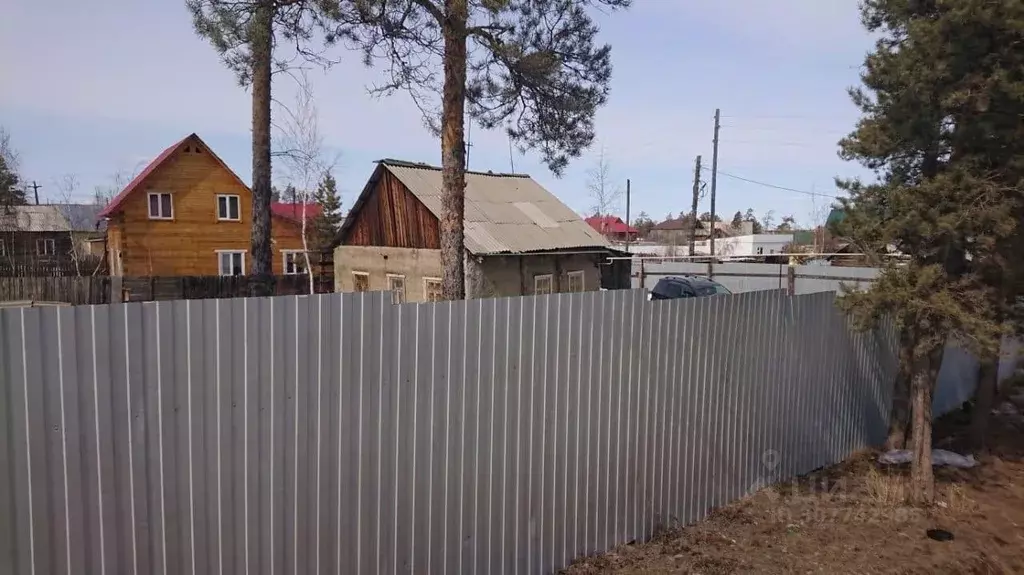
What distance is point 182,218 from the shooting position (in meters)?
27.9

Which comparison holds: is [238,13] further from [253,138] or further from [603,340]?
[603,340]

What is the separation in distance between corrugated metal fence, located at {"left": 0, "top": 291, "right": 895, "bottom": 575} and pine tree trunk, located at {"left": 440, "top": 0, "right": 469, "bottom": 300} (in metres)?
4.33

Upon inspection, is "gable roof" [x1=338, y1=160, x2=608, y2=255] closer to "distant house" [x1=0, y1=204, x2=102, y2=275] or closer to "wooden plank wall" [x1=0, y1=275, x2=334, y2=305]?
"wooden plank wall" [x1=0, y1=275, x2=334, y2=305]

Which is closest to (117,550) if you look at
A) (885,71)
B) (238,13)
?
(885,71)

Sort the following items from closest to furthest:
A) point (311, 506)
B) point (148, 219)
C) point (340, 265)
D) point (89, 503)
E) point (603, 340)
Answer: point (89, 503), point (311, 506), point (603, 340), point (340, 265), point (148, 219)

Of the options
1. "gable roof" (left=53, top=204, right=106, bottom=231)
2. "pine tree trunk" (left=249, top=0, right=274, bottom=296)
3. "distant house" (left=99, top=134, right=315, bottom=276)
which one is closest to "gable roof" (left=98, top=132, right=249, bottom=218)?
"distant house" (left=99, top=134, right=315, bottom=276)

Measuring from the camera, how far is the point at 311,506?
3.06 metres

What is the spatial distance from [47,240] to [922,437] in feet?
160

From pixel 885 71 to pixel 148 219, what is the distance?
94.6ft

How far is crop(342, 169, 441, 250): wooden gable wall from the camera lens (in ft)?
57.2

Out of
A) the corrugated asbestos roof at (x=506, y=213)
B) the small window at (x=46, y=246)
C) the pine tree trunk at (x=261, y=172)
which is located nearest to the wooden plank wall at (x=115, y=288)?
the pine tree trunk at (x=261, y=172)

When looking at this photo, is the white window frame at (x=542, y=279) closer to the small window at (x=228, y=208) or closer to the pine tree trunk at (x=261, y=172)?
the pine tree trunk at (x=261, y=172)

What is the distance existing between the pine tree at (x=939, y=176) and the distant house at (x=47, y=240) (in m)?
29.0

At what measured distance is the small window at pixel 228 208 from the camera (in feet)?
94.7
